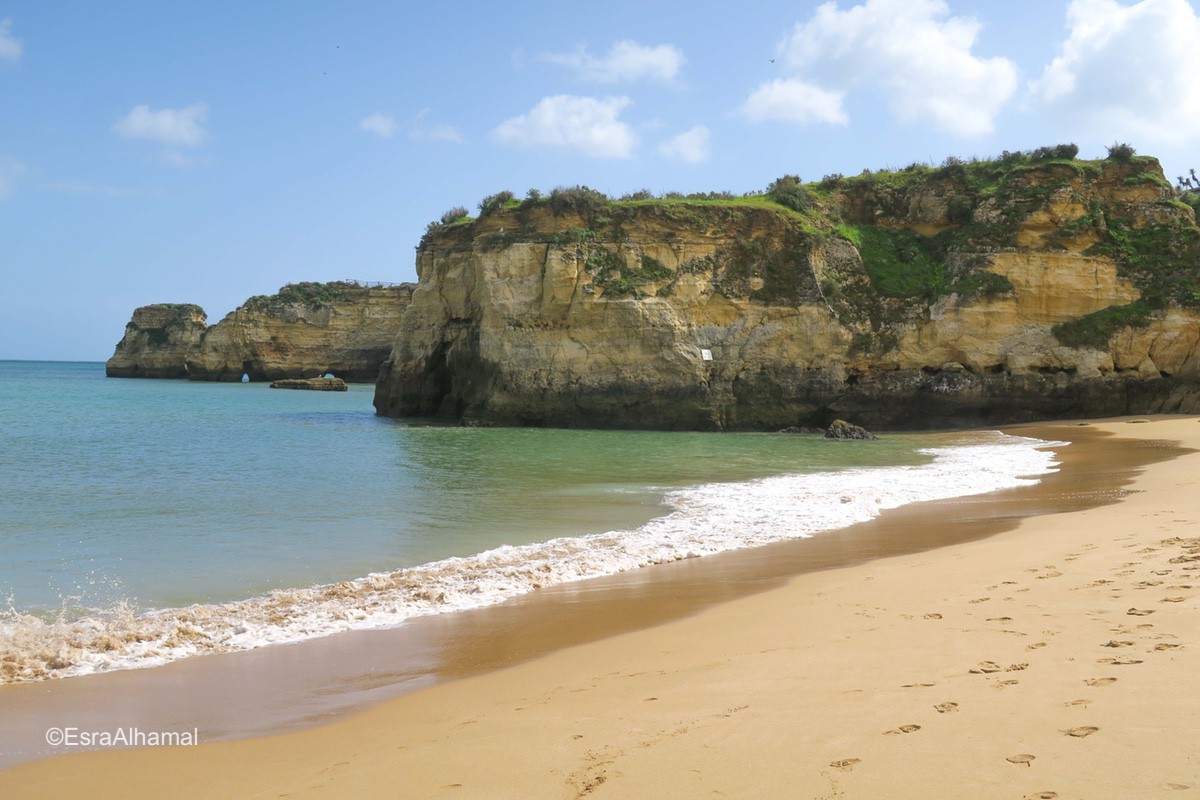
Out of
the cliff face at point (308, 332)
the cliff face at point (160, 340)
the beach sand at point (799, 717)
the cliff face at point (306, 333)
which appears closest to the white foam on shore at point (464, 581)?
the beach sand at point (799, 717)

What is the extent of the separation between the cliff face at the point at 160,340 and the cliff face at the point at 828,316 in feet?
169

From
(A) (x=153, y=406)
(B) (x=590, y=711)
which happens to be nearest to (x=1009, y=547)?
(B) (x=590, y=711)

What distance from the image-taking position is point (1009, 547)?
8328 millimetres

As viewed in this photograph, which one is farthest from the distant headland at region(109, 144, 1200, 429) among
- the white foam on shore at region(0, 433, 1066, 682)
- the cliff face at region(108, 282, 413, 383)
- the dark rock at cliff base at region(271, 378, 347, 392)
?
the cliff face at region(108, 282, 413, 383)

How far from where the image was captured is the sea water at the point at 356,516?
22.8 ft

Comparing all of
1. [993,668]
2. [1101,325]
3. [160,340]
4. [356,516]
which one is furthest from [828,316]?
[160,340]

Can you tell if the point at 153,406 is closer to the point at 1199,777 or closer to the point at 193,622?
the point at 193,622

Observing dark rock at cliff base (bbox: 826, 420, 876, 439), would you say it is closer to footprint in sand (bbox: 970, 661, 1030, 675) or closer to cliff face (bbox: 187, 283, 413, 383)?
footprint in sand (bbox: 970, 661, 1030, 675)

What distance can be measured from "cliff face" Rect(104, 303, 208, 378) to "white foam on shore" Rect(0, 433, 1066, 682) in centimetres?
6668

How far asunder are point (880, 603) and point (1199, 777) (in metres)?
3.46

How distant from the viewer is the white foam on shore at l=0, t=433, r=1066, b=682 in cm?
606

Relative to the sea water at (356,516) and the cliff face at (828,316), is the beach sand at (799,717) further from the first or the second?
the cliff face at (828,316)

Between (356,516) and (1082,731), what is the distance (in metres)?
9.51

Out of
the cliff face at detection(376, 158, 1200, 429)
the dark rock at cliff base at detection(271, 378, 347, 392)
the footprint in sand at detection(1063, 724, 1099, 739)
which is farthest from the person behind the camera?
the dark rock at cliff base at detection(271, 378, 347, 392)
